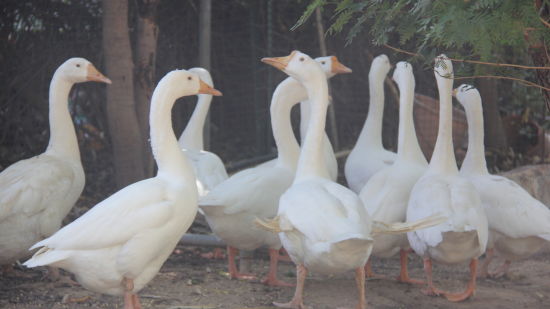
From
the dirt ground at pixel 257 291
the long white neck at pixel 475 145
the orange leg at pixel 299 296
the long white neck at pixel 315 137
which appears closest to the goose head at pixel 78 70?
the dirt ground at pixel 257 291

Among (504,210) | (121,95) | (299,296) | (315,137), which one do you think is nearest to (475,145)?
(504,210)

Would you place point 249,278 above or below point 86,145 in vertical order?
below

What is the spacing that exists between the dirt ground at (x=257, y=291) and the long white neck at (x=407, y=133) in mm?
1030

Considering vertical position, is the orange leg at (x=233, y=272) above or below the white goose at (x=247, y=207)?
below

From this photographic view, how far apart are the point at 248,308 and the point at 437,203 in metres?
1.50

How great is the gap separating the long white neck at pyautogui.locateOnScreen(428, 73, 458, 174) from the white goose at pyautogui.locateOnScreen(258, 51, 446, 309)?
0.97 m

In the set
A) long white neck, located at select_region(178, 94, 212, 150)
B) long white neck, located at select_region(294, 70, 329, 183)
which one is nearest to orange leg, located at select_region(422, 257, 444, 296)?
long white neck, located at select_region(294, 70, 329, 183)

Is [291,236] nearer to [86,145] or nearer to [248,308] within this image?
[248,308]

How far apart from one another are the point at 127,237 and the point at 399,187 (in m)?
2.42

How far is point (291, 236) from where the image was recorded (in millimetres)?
4879

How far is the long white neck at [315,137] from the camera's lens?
5.39m

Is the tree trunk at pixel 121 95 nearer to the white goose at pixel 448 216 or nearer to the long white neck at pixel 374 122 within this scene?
the long white neck at pixel 374 122

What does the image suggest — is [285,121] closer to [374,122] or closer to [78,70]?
[374,122]

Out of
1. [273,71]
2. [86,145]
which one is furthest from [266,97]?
[86,145]
